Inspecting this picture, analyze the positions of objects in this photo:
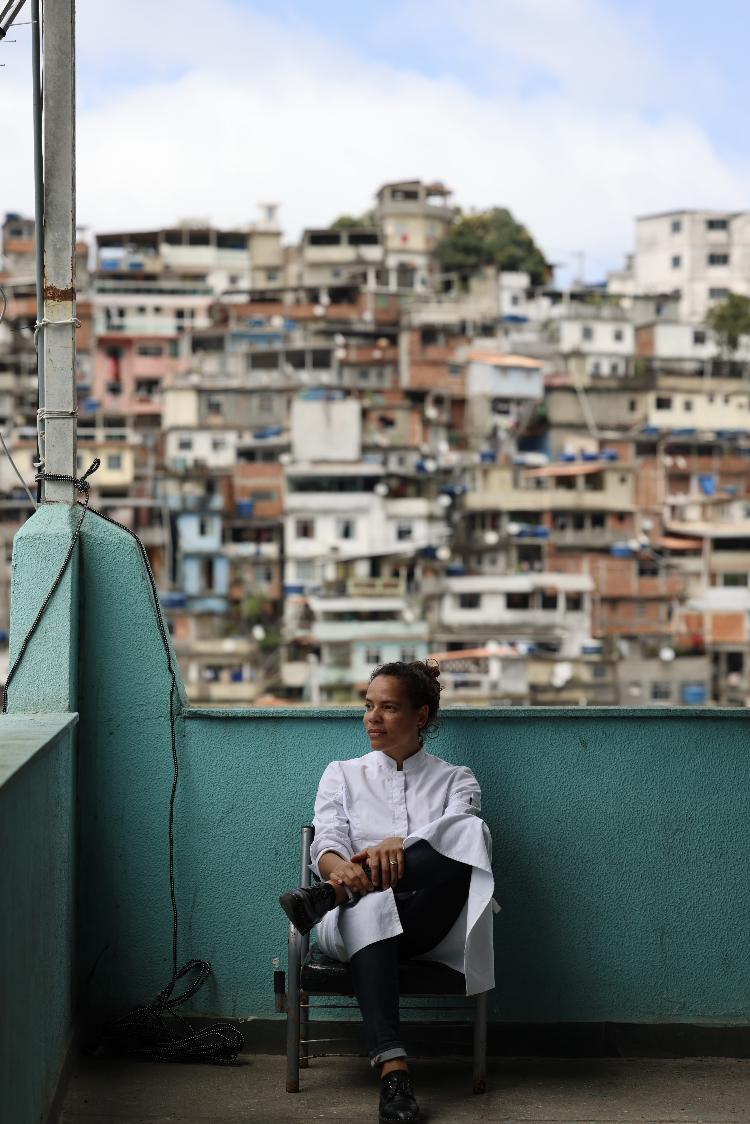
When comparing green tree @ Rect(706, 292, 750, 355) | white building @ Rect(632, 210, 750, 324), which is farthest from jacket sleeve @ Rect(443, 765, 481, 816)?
white building @ Rect(632, 210, 750, 324)

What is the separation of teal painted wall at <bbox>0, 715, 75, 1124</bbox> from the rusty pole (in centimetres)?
64

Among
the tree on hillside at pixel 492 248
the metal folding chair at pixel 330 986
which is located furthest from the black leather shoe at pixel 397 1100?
the tree on hillside at pixel 492 248

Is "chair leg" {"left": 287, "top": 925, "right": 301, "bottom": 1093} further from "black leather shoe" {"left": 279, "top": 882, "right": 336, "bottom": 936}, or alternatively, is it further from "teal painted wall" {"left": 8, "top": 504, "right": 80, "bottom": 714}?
"teal painted wall" {"left": 8, "top": 504, "right": 80, "bottom": 714}

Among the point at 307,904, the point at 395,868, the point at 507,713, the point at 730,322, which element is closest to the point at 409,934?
the point at 395,868

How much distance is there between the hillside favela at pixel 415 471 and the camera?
141 ft

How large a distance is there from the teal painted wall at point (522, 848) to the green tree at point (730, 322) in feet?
167

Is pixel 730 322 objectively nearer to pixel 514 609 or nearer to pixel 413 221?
pixel 413 221

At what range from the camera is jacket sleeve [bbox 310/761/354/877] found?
297 centimetres

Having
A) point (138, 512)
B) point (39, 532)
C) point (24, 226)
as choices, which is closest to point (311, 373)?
point (138, 512)

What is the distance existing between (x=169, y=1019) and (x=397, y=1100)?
730 millimetres

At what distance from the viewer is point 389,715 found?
3.07 m

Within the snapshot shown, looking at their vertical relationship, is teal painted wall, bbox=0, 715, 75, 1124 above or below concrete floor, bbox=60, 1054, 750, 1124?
above

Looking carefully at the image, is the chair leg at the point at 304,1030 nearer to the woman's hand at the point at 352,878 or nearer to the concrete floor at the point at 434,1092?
the concrete floor at the point at 434,1092

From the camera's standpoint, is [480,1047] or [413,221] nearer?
[480,1047]
